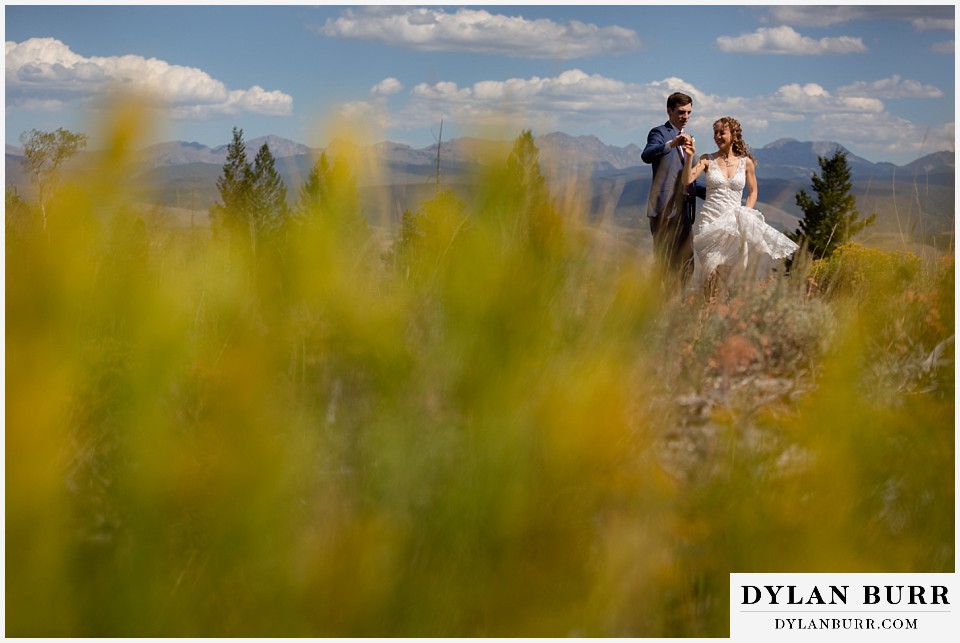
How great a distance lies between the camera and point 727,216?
253 inches

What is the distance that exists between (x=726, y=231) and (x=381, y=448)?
17.7 feet

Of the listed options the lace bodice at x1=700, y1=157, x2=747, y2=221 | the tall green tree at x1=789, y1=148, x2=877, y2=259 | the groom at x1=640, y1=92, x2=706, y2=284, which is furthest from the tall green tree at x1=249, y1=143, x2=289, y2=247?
the tall green tree at x1=789, y1=148, x2=877, y2=259

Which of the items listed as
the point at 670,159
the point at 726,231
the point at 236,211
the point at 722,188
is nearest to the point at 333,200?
the point at 236,211

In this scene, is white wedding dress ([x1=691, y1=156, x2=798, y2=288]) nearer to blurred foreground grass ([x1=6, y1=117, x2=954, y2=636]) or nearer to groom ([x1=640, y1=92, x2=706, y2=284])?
groom ([x1=640, y1=92, x2=706, y2=284])

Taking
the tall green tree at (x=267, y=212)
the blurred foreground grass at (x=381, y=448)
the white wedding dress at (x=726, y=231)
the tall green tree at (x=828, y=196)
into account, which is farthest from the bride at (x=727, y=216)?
the tall green tree at (x=828, y=196)

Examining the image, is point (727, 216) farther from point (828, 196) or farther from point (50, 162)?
point (828, 196)

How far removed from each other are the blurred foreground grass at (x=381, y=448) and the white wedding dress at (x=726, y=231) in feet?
16.3

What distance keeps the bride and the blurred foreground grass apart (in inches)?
194

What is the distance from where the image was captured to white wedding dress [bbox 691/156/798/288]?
631cm

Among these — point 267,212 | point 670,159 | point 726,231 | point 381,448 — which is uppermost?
point 670,159

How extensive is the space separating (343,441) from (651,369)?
529 mm

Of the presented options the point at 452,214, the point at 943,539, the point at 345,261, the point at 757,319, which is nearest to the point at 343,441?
the point at 345,261

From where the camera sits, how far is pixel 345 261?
1.37 metres

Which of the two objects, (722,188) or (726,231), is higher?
(722,188)
